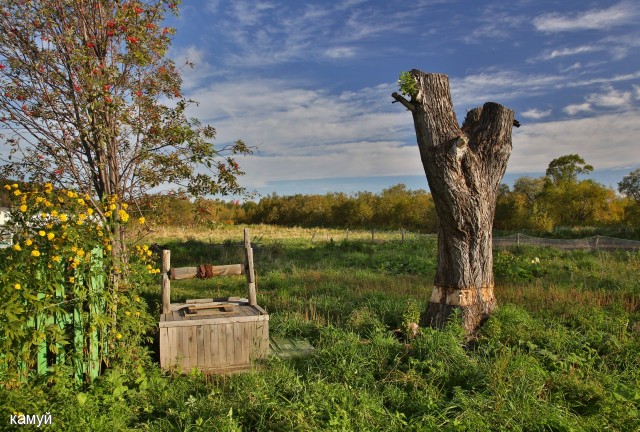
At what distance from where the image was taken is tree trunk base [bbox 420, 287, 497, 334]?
6605mm

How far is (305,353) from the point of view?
5.70m

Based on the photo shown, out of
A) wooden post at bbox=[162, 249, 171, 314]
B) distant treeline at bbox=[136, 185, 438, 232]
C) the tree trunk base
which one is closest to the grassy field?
the tree trunk base

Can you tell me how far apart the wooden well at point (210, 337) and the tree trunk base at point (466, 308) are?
260cm

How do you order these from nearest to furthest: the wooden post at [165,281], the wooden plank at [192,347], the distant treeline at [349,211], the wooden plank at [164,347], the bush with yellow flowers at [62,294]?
the bush with yellow flowers at [62,294] → the wooden plank at [164,347] → the wooden plank at [192,347] → the wooden post at [165,281] → the distant treeline at [349,211]

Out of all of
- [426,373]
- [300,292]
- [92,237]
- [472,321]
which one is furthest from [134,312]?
[300,292]

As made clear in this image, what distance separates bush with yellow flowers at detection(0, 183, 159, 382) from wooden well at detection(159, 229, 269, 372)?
0.53m

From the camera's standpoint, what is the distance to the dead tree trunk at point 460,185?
657 cm

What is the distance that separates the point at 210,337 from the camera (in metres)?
5.57

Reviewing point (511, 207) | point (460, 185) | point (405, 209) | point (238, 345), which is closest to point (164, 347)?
point (238, 345)

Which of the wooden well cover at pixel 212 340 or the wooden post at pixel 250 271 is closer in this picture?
the wooden well cover at pixel 212 340

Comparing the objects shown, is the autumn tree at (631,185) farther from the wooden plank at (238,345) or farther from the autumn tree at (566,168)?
the wooden plank at (238,345)

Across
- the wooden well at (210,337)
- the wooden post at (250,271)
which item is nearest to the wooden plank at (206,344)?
the wooden well at (210,337)

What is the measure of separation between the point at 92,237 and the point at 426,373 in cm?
368

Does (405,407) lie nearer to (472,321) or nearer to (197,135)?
(472,321)
